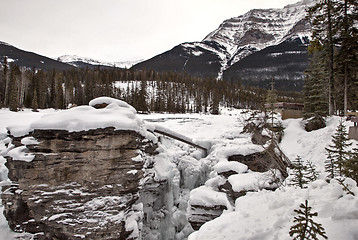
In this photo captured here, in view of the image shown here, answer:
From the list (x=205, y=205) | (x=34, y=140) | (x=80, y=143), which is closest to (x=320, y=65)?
(x=205, y=205)

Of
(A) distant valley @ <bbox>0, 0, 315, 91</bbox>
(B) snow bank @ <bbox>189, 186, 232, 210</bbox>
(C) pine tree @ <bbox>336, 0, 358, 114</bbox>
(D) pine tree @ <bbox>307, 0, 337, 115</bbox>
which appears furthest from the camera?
(A) distant valley @ <bbox>0, 0, 315, 91</bbox>

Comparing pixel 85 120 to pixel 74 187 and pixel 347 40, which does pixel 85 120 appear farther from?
pixel 347 40

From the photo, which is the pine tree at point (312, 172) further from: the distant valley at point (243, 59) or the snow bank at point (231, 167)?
the distant valley at point (243, 59)

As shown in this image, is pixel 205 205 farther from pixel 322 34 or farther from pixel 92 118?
pixel 322 34

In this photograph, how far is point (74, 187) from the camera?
873 cm

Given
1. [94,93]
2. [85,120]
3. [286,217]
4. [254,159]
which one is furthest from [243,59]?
[286,217]

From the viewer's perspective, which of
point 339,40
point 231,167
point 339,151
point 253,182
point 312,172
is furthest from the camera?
point 339,40

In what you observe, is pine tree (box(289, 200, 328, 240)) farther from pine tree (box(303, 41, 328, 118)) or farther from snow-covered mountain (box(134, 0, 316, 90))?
snow-covered mountain (box(134, 0, 316, 90))

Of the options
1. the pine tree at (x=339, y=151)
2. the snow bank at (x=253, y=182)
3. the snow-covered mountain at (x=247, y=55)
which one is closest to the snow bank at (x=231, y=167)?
the snow bank at (x=253, y=182)

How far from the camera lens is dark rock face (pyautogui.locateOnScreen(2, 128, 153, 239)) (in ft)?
28.3

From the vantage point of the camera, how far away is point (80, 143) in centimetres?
887

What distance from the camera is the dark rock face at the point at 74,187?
8.62 meters

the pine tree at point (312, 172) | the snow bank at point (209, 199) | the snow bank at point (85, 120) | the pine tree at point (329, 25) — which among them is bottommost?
the snow bank at point (209, 199)

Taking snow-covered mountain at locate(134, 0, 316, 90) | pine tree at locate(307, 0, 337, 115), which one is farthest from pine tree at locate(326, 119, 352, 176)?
snow-covered mountain at locate(134, 0, 316, 90)
